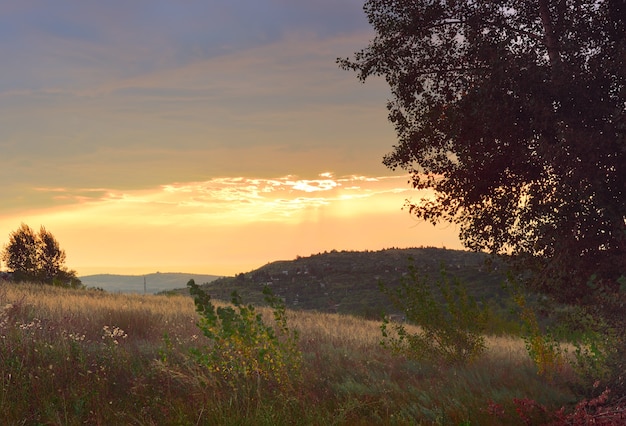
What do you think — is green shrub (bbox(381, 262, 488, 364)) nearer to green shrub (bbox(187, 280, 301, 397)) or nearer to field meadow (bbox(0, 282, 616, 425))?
field meadow (bbox(0, 282, 616, 425))

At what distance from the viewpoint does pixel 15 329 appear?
1027 centimetres

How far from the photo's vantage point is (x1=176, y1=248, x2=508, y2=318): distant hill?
134 feet

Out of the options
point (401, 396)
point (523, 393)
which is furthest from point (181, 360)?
point (523, 393)

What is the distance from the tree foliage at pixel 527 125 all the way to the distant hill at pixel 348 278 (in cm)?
2521

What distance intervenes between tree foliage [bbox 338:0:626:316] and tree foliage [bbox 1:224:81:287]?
29808 millimetres

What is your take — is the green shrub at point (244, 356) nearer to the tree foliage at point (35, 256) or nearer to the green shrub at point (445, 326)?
the green shrub at point (445, 326)

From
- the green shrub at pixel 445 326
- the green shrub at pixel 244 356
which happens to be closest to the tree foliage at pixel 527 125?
the green shrub at pixel 445 326

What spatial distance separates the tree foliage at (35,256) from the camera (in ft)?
122

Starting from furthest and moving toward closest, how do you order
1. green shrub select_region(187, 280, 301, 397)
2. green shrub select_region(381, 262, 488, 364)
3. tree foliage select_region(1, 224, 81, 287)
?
tree foliage select_region(1, 224, 81, 287), green shrub select_region(381, 262, 488, 364), green shrub select_region(187, 280, 301, 397)

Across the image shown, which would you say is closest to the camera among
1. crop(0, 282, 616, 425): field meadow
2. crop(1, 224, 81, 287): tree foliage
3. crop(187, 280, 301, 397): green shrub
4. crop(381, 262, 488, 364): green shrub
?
crop(0, 282, 616, 425): field meadow

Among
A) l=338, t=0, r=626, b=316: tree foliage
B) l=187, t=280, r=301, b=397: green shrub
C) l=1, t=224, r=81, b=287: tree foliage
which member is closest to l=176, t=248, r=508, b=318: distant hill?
l=1, t=224, r=81, b=287: tree foliage

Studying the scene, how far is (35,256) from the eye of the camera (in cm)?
3797

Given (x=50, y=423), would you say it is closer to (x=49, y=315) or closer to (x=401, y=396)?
(x=401, y=396)

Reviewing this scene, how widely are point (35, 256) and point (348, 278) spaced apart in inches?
863
